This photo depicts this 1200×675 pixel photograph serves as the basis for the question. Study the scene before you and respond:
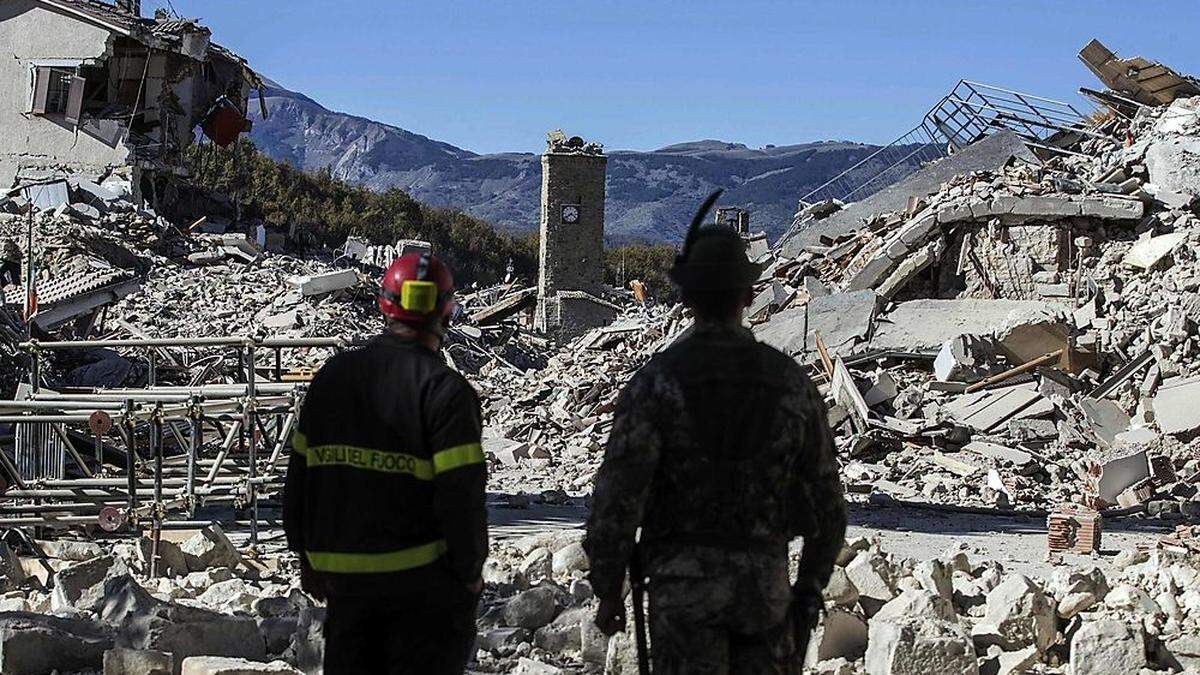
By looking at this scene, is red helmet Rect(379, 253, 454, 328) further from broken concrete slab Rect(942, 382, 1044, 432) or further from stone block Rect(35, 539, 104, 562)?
broken concrete slab Rect(942, 382, 1044, 432)

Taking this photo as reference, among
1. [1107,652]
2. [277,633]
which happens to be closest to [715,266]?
[1107,652]

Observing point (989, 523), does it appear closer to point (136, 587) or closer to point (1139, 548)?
point (1139, 548)

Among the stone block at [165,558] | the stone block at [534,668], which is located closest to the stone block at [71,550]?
the stone block at [165,558]

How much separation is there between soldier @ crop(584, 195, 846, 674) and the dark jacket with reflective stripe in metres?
0.37

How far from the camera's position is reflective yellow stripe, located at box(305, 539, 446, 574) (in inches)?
155

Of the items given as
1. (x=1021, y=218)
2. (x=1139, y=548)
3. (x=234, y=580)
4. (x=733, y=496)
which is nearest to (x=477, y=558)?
(x=733, y=496)

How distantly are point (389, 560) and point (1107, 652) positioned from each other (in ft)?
11.0

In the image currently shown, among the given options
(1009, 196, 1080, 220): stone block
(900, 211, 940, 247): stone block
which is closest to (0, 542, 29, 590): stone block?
(900, 211, 940, 247): stone block

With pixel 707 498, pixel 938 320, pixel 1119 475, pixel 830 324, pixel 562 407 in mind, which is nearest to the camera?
pixel 707 498

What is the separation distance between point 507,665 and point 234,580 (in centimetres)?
243

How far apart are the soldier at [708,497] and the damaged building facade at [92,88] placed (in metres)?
28.0

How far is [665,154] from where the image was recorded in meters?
166

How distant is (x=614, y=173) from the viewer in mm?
161000

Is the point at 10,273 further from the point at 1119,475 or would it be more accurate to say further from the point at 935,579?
the point at 935,579
